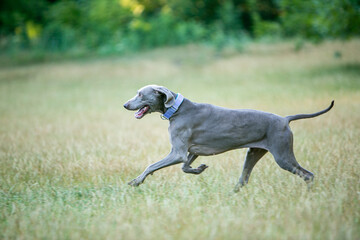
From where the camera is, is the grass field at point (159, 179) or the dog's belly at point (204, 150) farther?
the dog's belly at point (204, 150)

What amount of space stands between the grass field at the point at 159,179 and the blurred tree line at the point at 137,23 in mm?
11093

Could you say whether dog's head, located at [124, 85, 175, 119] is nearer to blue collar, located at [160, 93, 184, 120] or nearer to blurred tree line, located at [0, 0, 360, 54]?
blue collar, located at [160, 93, 184, 120]

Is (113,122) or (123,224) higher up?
(123,224)

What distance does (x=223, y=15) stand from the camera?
36250mm

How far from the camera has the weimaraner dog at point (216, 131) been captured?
17.7 ft

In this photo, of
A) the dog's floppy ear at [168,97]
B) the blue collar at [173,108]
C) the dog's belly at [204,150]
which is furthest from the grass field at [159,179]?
the dog's floppy ear at [168,97]

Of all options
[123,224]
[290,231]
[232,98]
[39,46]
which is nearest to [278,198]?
[290,231]

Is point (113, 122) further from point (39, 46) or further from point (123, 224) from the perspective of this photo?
point (39, 46)

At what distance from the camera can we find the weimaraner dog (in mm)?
5410

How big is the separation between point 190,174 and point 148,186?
3.15 ft

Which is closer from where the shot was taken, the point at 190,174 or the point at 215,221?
the point at 215,221

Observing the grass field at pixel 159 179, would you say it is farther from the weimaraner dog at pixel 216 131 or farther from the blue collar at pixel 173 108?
the blue collar at pixel 173 108

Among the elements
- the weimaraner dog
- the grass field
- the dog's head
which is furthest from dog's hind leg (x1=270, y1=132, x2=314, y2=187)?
the dog's head

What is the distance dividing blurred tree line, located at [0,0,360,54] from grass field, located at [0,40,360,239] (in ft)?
36.4
